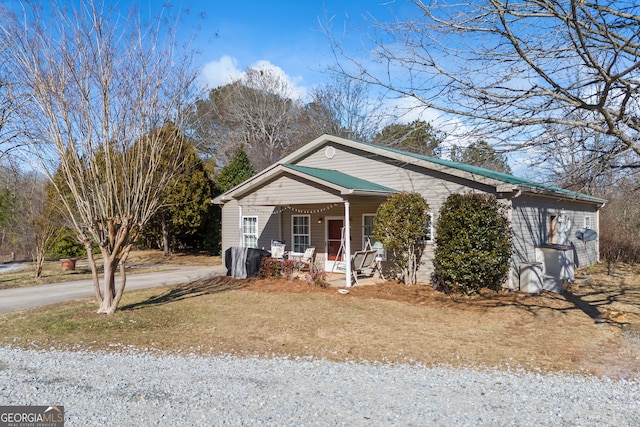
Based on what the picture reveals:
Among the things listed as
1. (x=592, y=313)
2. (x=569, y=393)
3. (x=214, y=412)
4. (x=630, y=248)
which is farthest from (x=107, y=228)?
(x=630, y=248)

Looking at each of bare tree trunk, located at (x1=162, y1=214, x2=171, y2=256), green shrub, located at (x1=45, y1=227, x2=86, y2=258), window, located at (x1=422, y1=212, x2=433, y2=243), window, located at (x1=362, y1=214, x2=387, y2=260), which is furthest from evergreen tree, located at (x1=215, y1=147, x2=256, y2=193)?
window, located at (x1=422, y1=212, x2=433, y2=243)

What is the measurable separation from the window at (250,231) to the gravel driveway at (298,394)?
1054 cm

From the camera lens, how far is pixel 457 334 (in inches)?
270

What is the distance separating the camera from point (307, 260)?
1323 centimetres

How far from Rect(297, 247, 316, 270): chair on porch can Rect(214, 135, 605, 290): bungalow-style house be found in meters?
0.96

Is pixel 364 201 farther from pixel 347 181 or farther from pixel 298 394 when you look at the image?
pixel 298 394

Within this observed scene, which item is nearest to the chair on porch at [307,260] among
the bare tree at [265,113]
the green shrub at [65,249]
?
the green shrub at [65,249]

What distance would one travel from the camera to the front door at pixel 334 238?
1430cm

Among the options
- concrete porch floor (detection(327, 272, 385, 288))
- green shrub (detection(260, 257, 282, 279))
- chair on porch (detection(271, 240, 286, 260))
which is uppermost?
chair on porch (detection(271, 240, 286, 260))

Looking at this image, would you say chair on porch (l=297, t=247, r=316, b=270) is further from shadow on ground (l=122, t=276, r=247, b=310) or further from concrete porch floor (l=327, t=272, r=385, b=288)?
shadow on ground (l=122, t=276, r=247, b=310)

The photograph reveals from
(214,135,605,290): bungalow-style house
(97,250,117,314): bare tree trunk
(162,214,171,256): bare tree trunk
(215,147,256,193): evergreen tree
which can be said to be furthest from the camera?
(215,147,256,193): evergreen tree

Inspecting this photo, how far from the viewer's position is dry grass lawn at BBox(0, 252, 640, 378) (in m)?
5.82

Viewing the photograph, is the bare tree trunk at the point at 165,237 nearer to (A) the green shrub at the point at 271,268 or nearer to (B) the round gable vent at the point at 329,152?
(A) the green shrub at the point at 271,268

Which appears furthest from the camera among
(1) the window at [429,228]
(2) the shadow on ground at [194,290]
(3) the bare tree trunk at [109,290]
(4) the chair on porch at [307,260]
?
(4) the chair on porch at [307,260]
